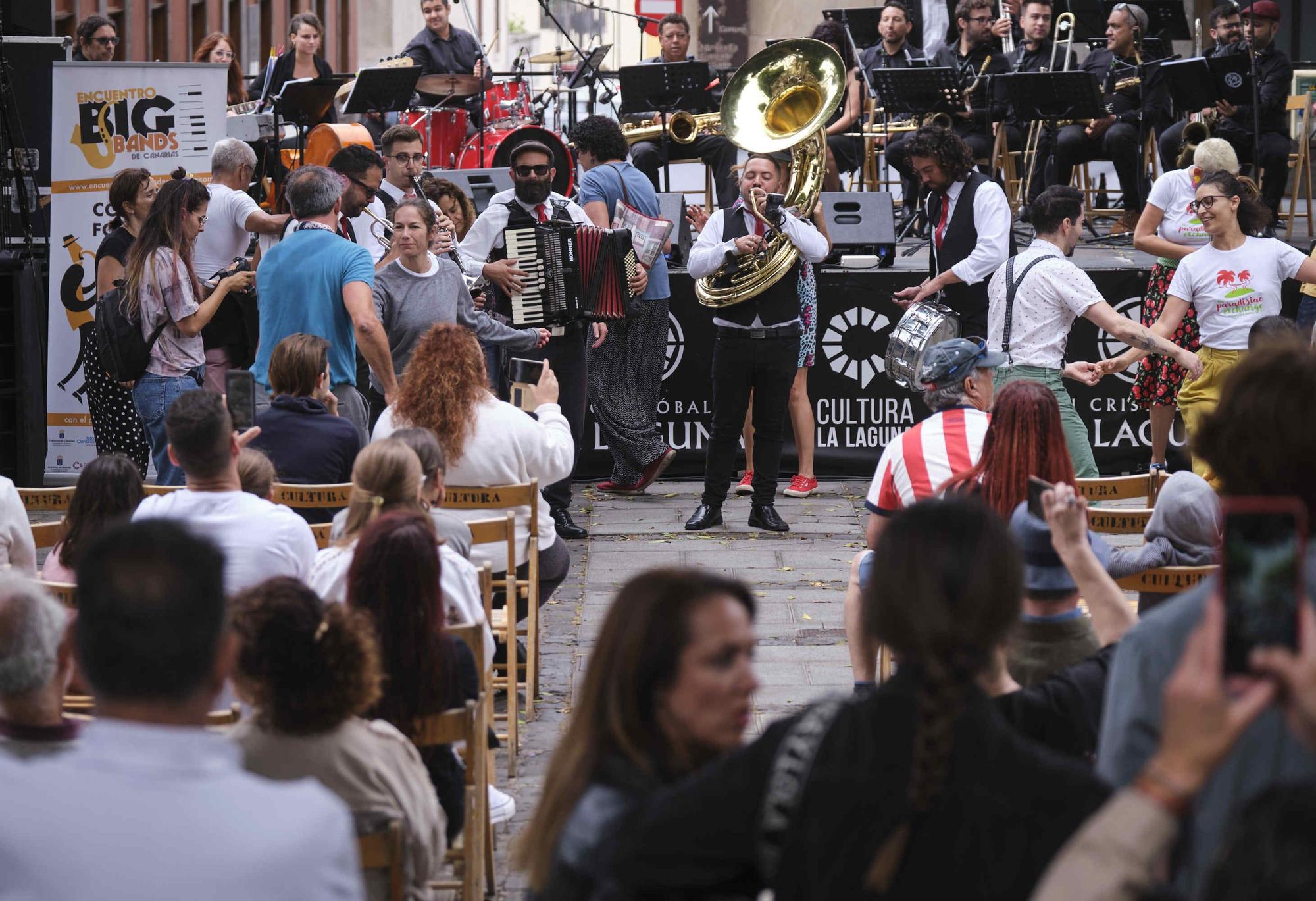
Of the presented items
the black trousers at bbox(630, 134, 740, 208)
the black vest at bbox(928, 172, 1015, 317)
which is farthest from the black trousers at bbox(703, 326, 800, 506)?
the black trousers at bbox(630, 134, 740, 208)

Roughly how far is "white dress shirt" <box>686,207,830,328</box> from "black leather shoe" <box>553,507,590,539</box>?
4.26 feet

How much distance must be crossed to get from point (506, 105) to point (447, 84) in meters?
1.64

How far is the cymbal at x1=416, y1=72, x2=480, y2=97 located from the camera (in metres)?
12.8

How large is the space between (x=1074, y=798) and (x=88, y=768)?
1.09m

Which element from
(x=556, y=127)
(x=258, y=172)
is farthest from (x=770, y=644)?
(x=556, y=127)

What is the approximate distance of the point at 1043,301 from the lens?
6.44 m

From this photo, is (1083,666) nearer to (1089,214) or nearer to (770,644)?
(770,644)

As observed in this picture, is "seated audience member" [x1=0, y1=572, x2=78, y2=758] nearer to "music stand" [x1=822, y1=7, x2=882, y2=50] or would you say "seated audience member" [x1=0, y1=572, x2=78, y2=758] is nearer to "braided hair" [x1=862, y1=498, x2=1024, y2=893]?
"braided hair" [x1=862, y1=498, x2=1024, y2=893]

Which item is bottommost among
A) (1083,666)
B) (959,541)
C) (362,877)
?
(362,877)

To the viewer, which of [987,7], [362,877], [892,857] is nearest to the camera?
[892,857]

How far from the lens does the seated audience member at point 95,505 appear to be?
4195 mm

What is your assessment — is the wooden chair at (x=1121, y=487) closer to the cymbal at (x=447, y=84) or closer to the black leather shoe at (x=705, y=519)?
the black leather shoe at (x=705, y=519)

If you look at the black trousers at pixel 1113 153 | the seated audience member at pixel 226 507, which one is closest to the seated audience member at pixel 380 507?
the seated audience member at pixel 226 507

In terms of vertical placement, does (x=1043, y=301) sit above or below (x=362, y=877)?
above
